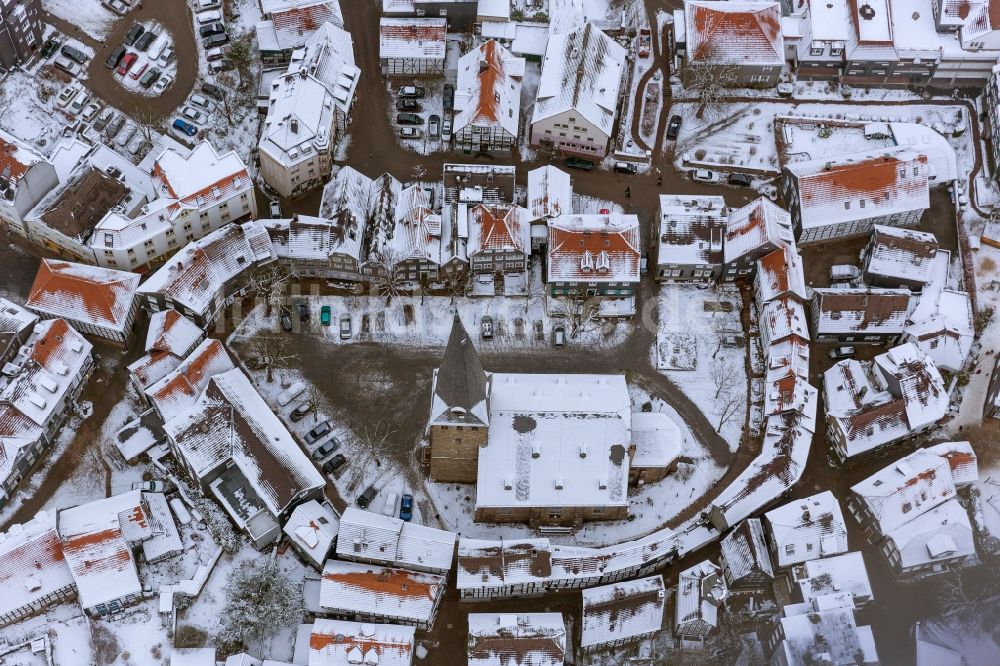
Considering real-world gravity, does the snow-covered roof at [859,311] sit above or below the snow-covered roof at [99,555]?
above

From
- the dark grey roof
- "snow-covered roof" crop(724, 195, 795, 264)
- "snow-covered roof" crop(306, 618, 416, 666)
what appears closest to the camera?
the dark grey roof

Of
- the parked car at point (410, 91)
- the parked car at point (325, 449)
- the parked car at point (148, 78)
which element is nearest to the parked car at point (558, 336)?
the parked car at point (325, 449)

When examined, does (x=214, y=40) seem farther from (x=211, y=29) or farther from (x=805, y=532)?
(x=805, y=532)

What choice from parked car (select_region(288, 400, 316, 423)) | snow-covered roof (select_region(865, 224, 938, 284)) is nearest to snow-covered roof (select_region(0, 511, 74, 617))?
parked car (select_region(288, 400, 316, 423))

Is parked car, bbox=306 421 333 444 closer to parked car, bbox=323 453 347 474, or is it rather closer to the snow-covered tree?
parked car, bbox=323 453 347 474

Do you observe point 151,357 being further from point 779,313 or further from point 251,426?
point 779,313

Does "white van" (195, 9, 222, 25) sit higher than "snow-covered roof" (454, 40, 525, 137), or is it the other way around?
"white van" (195, 9, 222, 25)

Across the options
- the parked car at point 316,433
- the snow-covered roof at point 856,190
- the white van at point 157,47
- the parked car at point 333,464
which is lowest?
the parked car at point 333,464

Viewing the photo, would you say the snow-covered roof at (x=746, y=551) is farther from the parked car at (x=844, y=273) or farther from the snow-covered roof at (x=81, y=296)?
the snow-covered roof at (x=81, y=296)
